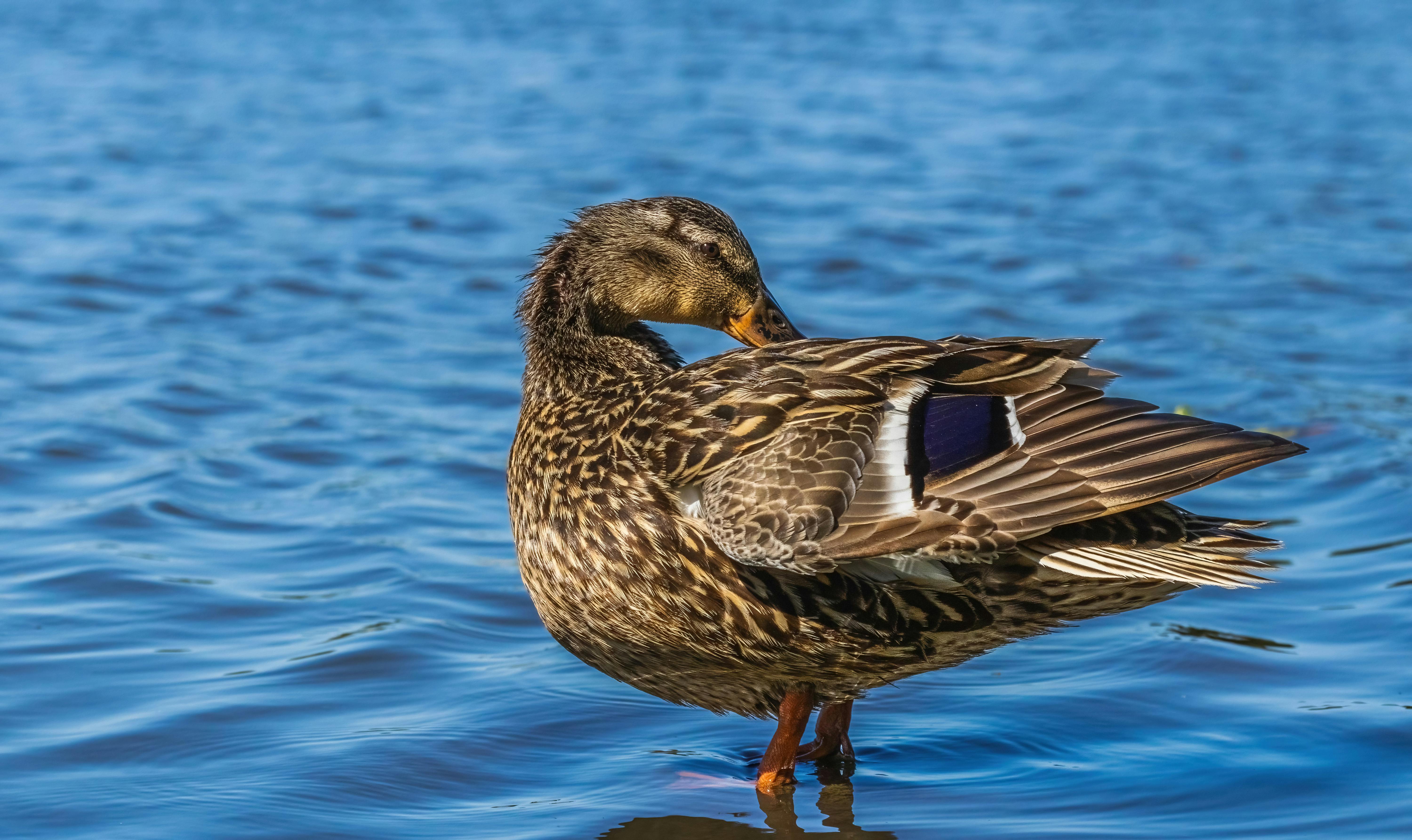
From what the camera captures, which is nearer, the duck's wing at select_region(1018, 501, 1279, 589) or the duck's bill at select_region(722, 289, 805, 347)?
the duck's wing at select_region(1018, 501, 1279, 589)

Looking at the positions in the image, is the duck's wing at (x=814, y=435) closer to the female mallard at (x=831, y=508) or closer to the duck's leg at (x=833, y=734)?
the female mallard at (x=831, y=508)

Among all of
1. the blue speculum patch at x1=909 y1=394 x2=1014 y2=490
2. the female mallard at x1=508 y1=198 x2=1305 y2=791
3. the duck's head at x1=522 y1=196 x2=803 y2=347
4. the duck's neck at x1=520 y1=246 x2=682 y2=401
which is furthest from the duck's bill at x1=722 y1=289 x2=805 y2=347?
the blue speculum patch at x1=909 y1=394 x2=1014 y2=490

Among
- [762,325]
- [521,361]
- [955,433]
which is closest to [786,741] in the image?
[955,433]

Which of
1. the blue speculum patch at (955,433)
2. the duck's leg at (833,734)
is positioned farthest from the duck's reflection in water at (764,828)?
the blue speculum patch at (955,433)

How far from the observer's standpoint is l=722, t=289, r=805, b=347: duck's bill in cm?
535

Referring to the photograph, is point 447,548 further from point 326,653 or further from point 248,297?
point 248,297

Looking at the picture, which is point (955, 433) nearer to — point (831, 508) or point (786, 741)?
point (831, 508)

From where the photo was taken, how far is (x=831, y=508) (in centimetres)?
399

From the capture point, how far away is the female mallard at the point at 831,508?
3.92m

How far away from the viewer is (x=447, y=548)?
685 centimetres

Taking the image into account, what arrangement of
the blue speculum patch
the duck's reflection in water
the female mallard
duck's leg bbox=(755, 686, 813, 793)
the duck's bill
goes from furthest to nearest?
1. the duck's bill
2. duck's leg bbox=(755, 686, 813, 793)
3. the duck's reflection in water
4. the blue speculum patch
5. the female mallard

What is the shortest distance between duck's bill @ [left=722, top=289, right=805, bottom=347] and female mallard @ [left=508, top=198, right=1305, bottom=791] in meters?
0.39

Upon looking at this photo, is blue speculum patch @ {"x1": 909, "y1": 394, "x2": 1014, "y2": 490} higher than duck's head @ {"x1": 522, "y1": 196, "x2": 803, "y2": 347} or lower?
lower

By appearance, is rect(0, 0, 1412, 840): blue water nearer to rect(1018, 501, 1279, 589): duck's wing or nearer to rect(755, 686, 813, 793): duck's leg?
rect(755, 686, 813, 793): duck's leg
